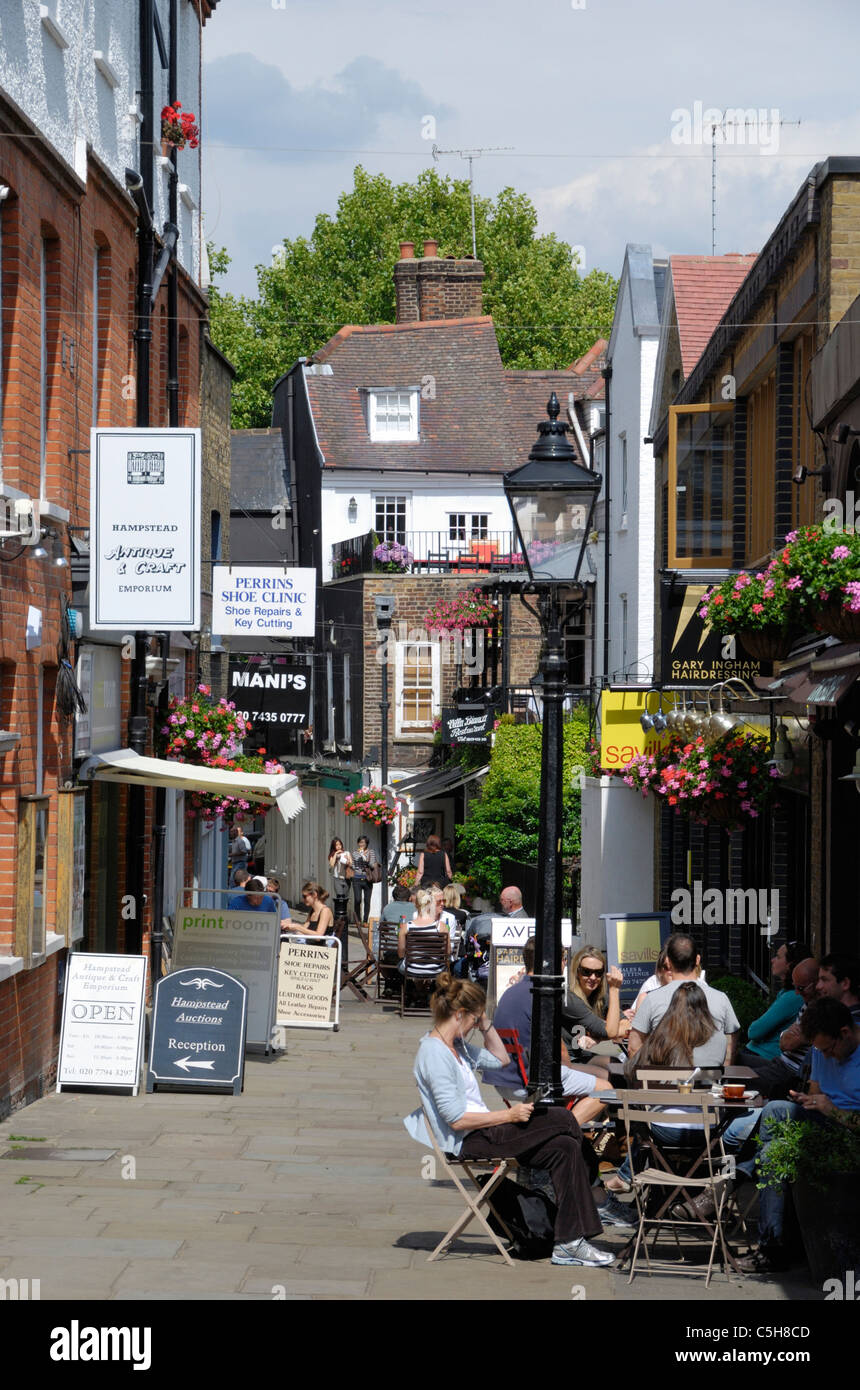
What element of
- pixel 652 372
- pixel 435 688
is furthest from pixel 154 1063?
pixel 435 688

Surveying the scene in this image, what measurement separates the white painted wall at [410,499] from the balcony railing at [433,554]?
19.5 inches

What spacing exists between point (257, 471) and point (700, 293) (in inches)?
1009

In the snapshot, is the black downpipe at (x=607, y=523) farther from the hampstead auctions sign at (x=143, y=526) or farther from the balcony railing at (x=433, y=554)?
the hampstead auctions sign at (x=143, y=526)

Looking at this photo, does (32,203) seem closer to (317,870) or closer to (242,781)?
(242,781)

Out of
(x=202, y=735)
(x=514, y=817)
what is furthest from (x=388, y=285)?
(x=202, y=735)

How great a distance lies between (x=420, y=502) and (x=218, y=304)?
1713 centimetres

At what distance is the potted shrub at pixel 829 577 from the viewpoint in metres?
9.45

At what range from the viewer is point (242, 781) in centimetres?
1466

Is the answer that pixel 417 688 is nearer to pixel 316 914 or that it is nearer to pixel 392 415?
pixel 392 415

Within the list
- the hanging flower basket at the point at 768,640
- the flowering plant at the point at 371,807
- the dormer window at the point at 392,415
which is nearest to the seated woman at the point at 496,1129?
the hanging flower basket at the point at 768,640

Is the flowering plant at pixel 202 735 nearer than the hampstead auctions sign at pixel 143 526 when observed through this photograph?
No

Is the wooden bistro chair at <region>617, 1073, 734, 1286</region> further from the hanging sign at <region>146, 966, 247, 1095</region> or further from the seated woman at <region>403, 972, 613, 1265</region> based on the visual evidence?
the hanging sign at <region>146, 966, 247, 1095</region>

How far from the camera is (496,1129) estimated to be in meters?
8.44

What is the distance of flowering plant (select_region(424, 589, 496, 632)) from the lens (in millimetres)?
36719
